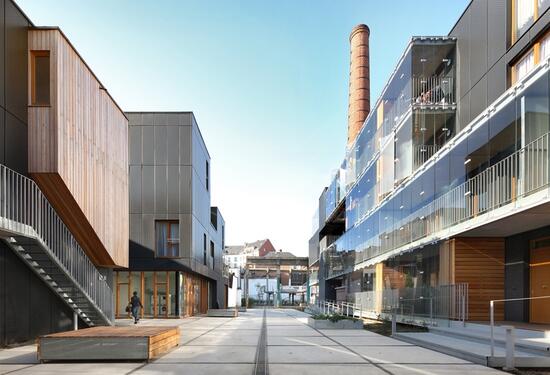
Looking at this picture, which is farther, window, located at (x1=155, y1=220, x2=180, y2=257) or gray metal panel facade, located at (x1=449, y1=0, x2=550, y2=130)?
window, located at (x1=155, y1=220, x2=180, y2=257)

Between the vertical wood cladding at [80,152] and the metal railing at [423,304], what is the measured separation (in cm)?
1089

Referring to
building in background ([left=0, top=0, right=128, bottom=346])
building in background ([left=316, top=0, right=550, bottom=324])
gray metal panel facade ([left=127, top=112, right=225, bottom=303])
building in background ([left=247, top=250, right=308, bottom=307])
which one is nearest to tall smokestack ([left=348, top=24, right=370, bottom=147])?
building in background ([left=316, top=0, right=550, bottom=324])

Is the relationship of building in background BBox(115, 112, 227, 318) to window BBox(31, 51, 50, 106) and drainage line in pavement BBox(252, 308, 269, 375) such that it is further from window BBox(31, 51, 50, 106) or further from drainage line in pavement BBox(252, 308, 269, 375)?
drainage line in pavement BBox(252, 308, 269, 375)

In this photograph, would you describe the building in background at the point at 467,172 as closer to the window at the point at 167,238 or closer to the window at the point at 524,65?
the window at the point at 524,65

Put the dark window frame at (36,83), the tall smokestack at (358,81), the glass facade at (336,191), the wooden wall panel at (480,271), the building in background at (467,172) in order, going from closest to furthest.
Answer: the building in background at (467,172) < the dark window frame at (36,83) < the wooden wall panel at (480,271) < the glass facade at (336,191) < the tall smokestack at (358,81)

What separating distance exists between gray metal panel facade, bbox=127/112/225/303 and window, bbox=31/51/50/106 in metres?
13.9

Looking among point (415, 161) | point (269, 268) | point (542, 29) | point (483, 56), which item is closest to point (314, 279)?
point (269, 268)

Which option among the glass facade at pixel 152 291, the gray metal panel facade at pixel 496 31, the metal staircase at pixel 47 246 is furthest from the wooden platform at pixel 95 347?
the glass facade at pixel 152 291

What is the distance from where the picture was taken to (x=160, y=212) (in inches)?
1124

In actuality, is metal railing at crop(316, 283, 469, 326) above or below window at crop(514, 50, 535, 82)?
below

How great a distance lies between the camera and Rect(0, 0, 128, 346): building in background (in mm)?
12906

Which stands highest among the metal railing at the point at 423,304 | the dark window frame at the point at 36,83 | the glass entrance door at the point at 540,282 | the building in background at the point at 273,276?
the dark window frame at the point at 36,83

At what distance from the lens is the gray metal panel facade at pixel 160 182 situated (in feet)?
92.5

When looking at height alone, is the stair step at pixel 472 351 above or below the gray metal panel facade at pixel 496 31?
below
